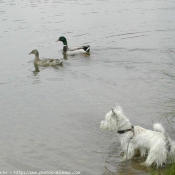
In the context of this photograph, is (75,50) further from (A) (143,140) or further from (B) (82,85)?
(A) (143,140)

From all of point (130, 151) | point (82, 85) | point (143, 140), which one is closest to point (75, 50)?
point (82, 85)

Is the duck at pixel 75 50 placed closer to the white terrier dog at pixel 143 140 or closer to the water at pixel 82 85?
the water at pixel 82 85

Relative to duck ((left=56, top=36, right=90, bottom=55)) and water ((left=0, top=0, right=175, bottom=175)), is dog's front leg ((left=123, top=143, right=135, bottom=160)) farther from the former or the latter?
duck ((left=56, top=36, right=90, bottom=55))

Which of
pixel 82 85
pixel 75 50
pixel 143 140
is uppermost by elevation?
pixel 143 140

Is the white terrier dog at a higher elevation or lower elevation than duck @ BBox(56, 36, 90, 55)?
higher

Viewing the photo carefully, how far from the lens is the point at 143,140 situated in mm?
6945

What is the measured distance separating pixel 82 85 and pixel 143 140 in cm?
552

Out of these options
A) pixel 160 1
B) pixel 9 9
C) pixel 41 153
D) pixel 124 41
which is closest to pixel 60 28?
pixel 124 41

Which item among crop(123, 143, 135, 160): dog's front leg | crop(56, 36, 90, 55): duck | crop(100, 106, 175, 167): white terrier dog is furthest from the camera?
crop(56, 36, 90, 55): duck

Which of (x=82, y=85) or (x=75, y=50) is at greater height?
(x=75, y=50)

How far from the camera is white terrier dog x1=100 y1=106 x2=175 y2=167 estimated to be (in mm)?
6504

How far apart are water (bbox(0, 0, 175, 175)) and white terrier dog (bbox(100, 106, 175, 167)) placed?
302mm

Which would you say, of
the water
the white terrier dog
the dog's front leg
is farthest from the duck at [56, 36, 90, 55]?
the dog's front leg

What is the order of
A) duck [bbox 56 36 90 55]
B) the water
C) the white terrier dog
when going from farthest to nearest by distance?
1. duck [bbox 56 36 90 55]
2. the water
3. the white terrier dog
